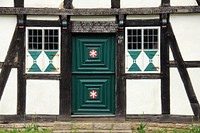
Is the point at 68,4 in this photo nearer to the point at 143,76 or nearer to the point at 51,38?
the point at 51,38

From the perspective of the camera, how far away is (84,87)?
1073 centimetres

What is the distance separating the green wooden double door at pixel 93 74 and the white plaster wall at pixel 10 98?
141 cm

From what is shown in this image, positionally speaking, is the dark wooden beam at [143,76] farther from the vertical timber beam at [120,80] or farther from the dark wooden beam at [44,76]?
the dark wooden beam at [44,76]

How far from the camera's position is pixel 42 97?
34.4 ft

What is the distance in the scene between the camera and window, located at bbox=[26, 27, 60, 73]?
415 inches

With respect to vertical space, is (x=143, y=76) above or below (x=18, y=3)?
below

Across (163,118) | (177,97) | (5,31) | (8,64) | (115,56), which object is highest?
(5,31)

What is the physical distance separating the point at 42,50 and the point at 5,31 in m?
0.99

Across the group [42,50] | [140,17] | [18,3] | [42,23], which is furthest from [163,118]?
[18,3]

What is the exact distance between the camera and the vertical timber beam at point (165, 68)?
34.1 feet

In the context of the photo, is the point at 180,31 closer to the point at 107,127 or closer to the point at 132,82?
the point at 132,82

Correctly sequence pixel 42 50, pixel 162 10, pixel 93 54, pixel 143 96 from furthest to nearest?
1. pixel 93 54
2. pixel 42 50
3. pixel 143 96
4. pixel 162 10

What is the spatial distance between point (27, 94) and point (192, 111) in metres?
3.94

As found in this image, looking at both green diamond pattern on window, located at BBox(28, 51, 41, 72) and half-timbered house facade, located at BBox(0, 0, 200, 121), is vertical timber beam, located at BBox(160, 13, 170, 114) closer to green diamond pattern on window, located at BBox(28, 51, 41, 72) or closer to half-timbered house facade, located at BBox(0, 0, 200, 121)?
half-timbered house facade, located at BBox(0, 0, 200, 121)
